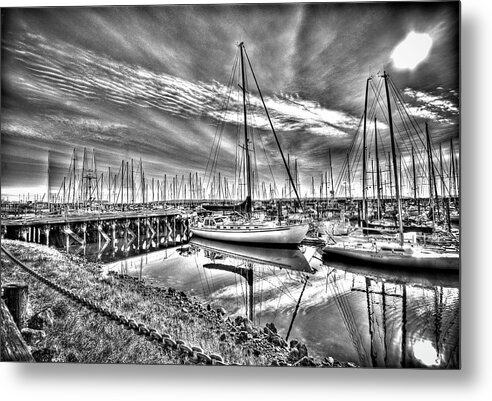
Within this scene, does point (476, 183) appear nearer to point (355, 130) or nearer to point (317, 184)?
point (355, 130)

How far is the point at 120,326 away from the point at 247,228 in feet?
4.36

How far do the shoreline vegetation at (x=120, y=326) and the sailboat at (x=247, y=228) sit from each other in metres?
0.61

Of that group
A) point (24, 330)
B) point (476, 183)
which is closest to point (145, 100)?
point (24, 330)

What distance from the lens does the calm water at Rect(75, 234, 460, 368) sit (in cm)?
188

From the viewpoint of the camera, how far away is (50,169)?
7.16 feet

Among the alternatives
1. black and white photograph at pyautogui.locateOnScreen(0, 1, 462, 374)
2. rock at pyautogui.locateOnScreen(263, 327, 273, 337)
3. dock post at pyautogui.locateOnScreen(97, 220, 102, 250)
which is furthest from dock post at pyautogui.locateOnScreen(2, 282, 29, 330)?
rock at pyautogui.locateOnScreen(263, 327, 273, 337)

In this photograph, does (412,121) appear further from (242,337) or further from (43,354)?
(43,354)

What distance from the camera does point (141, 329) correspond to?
2.06m

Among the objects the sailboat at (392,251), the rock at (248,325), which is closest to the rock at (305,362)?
the rock at (248,325)

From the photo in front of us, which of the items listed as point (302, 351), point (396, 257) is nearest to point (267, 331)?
point (302, 351)

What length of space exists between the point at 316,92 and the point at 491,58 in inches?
51.6

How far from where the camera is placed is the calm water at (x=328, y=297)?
1.88 metres

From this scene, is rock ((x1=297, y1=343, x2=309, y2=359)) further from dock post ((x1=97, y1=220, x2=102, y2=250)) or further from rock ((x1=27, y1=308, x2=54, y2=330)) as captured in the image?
rock ((x1=27, y1=308, x2=54, y2=330))

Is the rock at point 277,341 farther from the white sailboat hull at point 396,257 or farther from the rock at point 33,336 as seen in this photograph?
the rock at point 33,336
